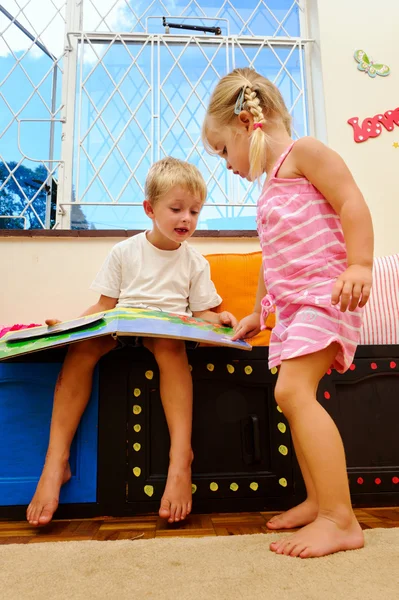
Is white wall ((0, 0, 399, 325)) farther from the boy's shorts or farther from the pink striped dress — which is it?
the pink striped dress

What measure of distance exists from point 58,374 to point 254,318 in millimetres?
384

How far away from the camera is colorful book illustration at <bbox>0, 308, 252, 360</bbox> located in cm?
77

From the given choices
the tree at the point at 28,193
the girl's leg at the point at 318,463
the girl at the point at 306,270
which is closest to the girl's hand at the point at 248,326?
the girl at the point at 306,270

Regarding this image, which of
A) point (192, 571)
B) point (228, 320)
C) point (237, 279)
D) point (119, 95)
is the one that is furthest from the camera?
point (119, 95)

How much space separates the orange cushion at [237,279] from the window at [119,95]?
45 centimetres

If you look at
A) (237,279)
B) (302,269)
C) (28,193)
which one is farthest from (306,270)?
(28,193)

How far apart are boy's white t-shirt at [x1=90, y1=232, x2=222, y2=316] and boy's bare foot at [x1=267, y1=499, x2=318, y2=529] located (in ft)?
1.57

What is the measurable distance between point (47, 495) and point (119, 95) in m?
1.52

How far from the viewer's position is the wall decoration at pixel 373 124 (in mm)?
1671

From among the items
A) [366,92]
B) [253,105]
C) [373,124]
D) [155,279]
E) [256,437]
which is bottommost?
[256,437]

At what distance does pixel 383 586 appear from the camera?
44 cm

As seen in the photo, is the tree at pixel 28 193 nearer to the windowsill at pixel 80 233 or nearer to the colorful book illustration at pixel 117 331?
the windowsill at pixel 80 233

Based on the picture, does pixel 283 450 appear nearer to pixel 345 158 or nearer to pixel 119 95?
pixel 345 158

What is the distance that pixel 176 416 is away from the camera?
83 cm
